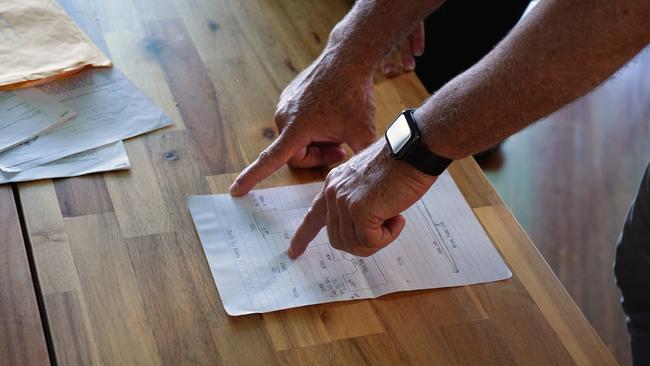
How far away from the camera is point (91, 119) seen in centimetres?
139

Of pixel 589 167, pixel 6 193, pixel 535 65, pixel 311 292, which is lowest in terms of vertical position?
pixel 589 167

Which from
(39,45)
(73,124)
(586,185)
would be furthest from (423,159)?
(586,185)

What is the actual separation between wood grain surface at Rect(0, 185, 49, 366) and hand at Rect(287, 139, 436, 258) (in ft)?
1.12

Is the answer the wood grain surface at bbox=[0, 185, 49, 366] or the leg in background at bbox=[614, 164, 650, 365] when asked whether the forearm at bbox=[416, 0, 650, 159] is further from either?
the wood grain surface at bbox=[0, 185, 49, 366]

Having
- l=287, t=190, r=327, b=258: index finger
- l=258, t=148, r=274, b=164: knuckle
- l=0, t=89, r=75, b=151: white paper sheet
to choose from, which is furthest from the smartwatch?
l=0, t=89, r=75, b=151: white paper sheet

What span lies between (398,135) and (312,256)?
0.22 meters

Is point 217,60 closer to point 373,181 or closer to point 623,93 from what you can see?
point 373,181

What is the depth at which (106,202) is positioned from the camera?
1.25 m

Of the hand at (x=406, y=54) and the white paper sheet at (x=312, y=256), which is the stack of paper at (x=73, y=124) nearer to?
the white paper sheet at (x=312, y=256)

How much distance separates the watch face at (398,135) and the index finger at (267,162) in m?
0.22

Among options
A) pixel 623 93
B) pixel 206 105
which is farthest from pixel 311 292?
pixel 623 93

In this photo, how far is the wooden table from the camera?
1096mm

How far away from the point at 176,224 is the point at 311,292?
21 centimetres

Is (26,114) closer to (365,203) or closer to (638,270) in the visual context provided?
(365,203)
